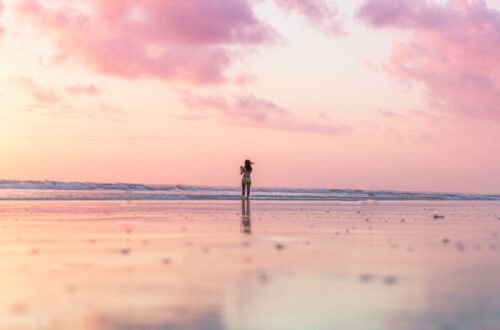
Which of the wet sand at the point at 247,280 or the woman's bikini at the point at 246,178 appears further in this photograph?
the woman's bikini at the point at 246,178

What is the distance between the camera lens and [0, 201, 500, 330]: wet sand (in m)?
5.91

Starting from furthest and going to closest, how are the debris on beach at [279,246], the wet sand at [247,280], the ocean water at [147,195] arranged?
the ocean water at [147,195], the debris on beach at [279,246], the wet sand at [247,280]

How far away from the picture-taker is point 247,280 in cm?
813

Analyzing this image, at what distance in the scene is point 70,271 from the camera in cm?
899

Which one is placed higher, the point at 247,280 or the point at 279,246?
the point at 279,246

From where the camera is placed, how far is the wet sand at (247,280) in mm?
5910

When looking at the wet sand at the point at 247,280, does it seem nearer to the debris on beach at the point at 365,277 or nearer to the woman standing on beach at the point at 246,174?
the debris on beach at the point at 365,277

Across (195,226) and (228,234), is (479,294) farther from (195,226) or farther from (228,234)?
(195,226)

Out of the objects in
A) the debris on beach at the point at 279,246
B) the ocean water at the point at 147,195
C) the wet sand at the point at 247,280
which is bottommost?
the wet sand at the point at 247,280

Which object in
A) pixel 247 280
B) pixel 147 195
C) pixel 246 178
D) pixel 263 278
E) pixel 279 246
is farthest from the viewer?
pixel 147 195

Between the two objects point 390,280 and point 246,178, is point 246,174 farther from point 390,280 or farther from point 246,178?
point 390,280

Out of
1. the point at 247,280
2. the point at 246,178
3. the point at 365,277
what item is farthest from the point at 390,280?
the point at 246,178

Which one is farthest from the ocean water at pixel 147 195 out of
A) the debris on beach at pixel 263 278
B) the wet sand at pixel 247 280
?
the debris on beach at pixel 263 278

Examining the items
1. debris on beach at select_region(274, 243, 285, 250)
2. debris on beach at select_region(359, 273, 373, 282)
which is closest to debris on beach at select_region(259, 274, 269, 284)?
debris on beach at select_region(359, 273, 373, 282)
